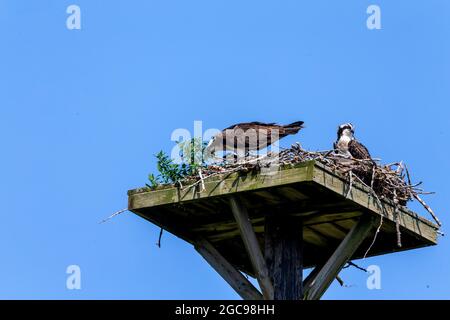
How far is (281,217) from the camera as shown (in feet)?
38.4

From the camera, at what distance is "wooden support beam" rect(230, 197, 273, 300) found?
11.2 meters

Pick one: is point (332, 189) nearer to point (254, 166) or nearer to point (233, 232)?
point (254, 166)

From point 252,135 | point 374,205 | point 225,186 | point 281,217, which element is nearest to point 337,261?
point 374,205

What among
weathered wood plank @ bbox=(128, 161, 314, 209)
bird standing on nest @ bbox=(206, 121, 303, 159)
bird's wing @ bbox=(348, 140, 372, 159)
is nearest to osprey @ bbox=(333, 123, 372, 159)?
bird's wing @ bbox=(348, 140, 372, 159)

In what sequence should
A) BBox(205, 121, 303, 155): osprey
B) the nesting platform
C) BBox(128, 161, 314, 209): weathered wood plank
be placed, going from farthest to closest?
1. BBox(205, 121, 303, 155): osprey
2. the nesting platform
3. BBox(128, 161, 314, 209): weathered wood plank

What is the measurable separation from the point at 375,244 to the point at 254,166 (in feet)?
6.16

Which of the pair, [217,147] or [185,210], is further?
[217,147]

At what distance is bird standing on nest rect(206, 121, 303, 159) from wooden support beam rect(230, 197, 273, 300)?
1.41 m

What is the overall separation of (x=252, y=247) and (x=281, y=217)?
537 millimetres

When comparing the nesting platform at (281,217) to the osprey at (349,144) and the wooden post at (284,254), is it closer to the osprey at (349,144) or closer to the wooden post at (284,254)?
the wooden post at (284,254)

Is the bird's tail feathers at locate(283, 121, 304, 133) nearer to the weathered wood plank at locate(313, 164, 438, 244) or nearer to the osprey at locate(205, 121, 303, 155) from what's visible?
the osprey at locate(205, 121, 303, 155)
